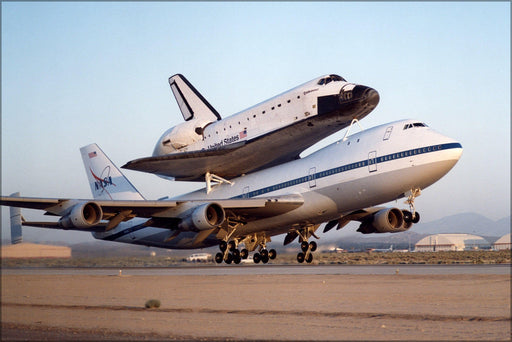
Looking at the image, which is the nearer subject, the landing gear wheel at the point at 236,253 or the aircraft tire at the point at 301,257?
the landing gear wheel at the point at 236,253

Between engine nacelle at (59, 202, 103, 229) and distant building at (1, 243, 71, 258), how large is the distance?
5.12 ft

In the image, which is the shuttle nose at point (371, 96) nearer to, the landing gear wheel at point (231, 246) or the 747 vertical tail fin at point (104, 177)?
the landing gear wheel at point (231, 246)

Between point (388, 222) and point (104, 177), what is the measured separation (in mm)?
24422

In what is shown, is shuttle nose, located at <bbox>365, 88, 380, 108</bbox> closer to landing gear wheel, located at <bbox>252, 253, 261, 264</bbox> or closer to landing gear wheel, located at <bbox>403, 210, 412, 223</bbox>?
landing gear wheel, located at <bbox>403, 210, 412, 223</bbox>

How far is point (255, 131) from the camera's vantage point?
3678 centimetres

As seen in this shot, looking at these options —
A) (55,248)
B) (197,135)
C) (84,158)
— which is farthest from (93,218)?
(84,158)

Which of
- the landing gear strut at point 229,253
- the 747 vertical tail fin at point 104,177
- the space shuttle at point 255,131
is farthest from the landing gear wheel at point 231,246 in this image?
the 747 vertical tail fin at point 104,177

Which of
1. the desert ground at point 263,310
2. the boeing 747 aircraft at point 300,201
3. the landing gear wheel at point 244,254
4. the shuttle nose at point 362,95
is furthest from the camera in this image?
the landing gear wheel at point 244,254

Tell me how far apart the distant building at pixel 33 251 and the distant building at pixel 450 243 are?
31.6m

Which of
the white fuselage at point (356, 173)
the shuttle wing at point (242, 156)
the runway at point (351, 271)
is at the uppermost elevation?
the shuttle wing at point (242, 156)

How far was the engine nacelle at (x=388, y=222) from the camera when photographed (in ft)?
129

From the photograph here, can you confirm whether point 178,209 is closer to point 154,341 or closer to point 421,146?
point 421,146

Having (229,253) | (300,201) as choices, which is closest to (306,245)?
(229,253)

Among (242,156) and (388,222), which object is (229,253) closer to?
(242,156)
